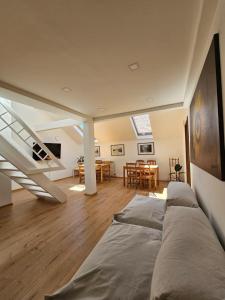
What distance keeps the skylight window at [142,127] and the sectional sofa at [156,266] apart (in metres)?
5.37

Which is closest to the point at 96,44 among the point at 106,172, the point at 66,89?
the point at 66,89

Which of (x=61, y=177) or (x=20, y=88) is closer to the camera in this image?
(x=20, y=88)

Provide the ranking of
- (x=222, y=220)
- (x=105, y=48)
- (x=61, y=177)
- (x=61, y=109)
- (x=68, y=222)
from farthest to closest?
(x=61, y=177) → (x=61, y=109) → (x=68, y=222) → (x=105, y=48) → (x=222, y=220)

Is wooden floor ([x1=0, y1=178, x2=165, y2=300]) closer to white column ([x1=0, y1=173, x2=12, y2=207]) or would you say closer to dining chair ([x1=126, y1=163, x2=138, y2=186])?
white column ([x1=0, y1=173, x2=12, y2=207])

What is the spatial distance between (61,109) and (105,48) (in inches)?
82.9

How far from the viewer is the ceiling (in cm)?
123

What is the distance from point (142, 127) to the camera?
677cm

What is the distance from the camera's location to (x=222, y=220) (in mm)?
1076

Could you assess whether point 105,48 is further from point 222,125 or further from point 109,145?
point 109,145

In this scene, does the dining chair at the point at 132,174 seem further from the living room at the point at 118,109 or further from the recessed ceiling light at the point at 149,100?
the recessed ceiling light at the point at 149,100

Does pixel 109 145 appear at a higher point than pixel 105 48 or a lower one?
lower

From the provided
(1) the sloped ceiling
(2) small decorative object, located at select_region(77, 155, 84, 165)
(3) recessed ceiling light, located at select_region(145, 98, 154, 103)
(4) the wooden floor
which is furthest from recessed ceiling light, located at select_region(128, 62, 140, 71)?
(2) small decorative object, located at select_region(77, 155, 84, 165)

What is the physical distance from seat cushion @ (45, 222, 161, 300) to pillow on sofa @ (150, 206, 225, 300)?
17 centimetres

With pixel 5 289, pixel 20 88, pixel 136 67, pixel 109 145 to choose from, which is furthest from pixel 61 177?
pixel 136 67
